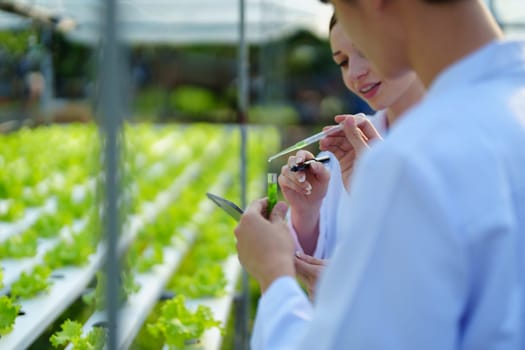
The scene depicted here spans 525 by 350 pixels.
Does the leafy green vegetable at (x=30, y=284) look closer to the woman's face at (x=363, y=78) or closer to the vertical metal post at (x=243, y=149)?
the vertical metal post at (x=243, y=149)

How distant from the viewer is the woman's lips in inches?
67.7

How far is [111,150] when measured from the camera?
1059mm

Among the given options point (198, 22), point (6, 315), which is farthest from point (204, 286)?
point (198, 22)

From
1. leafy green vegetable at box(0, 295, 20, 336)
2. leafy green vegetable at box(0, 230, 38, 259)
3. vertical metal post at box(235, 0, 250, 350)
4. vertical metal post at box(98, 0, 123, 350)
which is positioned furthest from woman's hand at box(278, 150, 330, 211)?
leafy green vegetable at box(0, 230, 38, 259)

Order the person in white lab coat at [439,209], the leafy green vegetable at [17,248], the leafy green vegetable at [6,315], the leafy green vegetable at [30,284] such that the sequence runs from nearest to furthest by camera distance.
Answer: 1. the person in white lab coat at [439,209]
2. the leafy green vegetable at [6,315]
3. the leafy green vegetable at [30,284]
4. the leafy green vegetable at [17,248]

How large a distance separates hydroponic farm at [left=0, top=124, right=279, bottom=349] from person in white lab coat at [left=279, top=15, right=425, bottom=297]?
0.37 m

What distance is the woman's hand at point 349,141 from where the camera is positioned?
1.51 meters

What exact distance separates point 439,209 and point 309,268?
750 millimetres

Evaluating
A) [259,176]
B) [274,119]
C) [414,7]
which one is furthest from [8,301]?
[274,119]

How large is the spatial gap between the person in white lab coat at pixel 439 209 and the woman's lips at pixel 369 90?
864mm

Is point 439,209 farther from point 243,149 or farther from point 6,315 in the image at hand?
point 243,149

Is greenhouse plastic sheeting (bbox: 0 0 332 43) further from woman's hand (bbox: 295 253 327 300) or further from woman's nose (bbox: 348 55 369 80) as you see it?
woman's hand (bbox: 295 253 327 300)

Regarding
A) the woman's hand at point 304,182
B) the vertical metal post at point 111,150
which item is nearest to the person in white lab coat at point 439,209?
the vertical metal post at point 111,150

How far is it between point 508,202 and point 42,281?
85.7 inches
